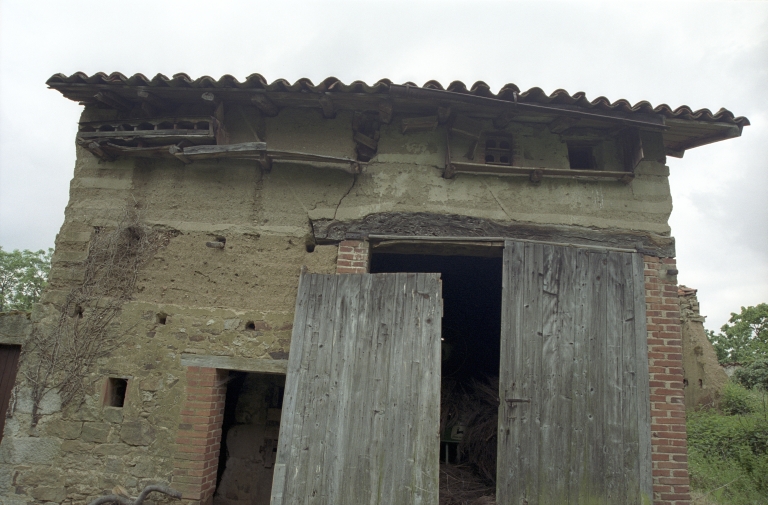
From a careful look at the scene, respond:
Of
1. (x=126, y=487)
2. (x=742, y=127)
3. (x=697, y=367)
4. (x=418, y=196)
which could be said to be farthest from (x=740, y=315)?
(x=126, y=487)

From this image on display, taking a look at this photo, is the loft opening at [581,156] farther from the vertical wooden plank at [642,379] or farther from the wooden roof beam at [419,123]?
the wooden roof beam at [419,123]

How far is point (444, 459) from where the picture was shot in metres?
6.26

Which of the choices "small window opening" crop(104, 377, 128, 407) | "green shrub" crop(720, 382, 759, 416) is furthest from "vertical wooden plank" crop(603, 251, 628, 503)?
"green shrub" crop(720, 382, 759, 416)

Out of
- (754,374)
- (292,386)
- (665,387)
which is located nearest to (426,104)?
(292,386)

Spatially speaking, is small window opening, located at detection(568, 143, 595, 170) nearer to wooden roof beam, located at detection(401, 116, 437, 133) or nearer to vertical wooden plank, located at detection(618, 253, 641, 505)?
vertical wooden plank, located at detection(618, 253, 641, 505)

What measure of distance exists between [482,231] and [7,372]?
5924 millimetres

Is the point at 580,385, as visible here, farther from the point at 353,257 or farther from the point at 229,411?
the point at 229,411

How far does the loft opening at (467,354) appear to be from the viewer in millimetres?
5586

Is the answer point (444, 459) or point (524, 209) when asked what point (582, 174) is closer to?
point (524, 209)

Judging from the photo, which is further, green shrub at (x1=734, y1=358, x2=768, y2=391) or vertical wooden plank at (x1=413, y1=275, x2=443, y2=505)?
green shrub at (x1=734, y1=358, x2=768, y2=391)

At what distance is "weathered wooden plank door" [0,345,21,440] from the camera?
5734 mm

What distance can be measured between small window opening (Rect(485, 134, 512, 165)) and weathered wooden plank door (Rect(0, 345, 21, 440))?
241 inches

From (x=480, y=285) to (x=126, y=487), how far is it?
19.1 feet

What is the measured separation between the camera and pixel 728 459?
7.64 meters
